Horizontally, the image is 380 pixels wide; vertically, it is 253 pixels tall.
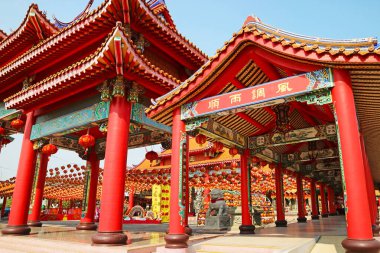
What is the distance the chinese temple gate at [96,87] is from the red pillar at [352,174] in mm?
5488

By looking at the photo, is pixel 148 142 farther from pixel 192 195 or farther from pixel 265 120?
pixel 192 195

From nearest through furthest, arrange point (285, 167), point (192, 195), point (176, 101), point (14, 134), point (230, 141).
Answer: point (176, 101), point (230, 141), point (285, 167), point (14, 134), point (192, 195)

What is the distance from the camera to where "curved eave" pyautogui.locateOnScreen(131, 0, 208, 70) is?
10.0 metres

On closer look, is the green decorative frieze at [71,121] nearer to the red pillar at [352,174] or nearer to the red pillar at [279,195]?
the red pillar at [352,174]

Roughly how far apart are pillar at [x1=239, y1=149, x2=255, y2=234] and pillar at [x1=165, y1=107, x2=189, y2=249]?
4.11m

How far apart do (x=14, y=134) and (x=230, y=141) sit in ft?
44.2

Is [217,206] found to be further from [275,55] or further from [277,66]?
[275,55]

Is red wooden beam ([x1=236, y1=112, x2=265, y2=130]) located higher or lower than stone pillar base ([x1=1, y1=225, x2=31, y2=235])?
higher

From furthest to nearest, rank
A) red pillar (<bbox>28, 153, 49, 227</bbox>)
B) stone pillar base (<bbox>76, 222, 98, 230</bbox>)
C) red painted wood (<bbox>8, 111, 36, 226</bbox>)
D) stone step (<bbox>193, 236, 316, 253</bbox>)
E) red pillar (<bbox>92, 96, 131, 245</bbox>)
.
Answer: red pillar (<bbox>28, 153, 49, 227</bbox>) < stone pillar base (<bbox>76, 222, 98, 230</bbox>) < red painted wood (<bbox>8, 111, 36, 226</bbox>) < red pillar (<bbox>92, 96, 131, 245</bbox>) < stone step (<bbox>193, 236, 316, 253</bbox>)

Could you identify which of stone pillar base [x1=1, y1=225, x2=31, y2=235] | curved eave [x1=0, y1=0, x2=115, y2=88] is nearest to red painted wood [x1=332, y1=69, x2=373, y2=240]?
curved eave [x1=0, y1=0, x2=115, y2=88]

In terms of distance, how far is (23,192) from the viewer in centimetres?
1062

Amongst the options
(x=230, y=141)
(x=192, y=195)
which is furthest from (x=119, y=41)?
(x=192, y=195)

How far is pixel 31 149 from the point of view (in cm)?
1154

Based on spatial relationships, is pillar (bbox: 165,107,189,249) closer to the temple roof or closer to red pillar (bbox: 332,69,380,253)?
the temple roof
